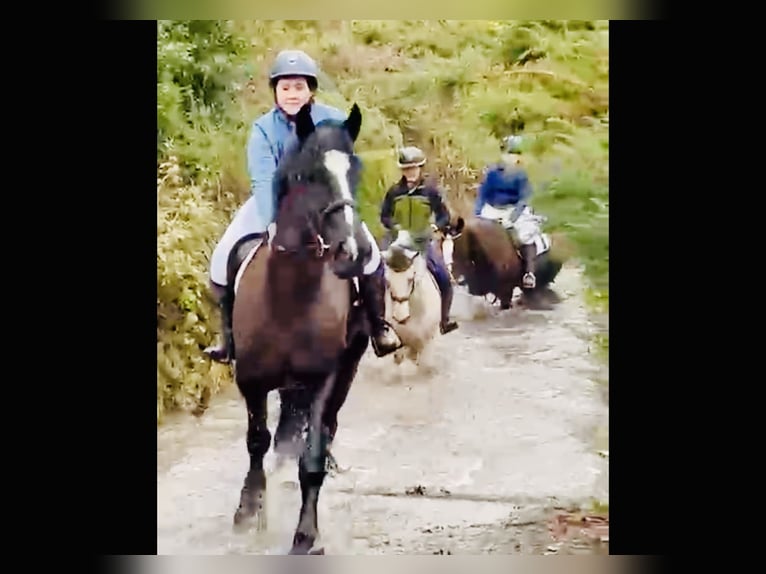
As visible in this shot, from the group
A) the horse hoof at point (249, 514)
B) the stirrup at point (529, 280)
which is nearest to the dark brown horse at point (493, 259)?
the stirrup at point (529, 280)

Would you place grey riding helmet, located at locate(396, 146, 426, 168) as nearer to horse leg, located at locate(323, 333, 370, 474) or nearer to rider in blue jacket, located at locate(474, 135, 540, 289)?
rider in blue jacket, located at locate(474, 135, 540, 289)

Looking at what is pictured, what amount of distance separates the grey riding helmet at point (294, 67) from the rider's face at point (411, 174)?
0.66ft

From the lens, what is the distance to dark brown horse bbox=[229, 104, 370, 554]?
128 centimetres

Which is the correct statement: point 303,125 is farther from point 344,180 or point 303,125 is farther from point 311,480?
point 311,480

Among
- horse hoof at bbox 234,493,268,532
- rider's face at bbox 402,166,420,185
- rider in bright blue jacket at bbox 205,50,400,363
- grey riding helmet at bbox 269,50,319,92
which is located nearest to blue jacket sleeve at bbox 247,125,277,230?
rider in bright blue jacket at bbox 205,50,400,363

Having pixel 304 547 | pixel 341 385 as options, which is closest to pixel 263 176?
pixel 341 385

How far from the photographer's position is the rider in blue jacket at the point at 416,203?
130 centimetres

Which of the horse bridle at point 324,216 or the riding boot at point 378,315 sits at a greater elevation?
the horse bridle at point 324,216

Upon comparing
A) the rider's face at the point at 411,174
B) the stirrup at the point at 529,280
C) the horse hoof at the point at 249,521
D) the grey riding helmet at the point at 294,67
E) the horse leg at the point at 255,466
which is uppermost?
the grey riding helmet at the point at 294,67

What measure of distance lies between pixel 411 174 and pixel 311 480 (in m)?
0.52

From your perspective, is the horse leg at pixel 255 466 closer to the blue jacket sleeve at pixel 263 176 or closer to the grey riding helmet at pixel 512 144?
the blue jacket sleeve at pixel 263 176

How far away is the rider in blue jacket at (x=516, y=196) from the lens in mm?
1311
